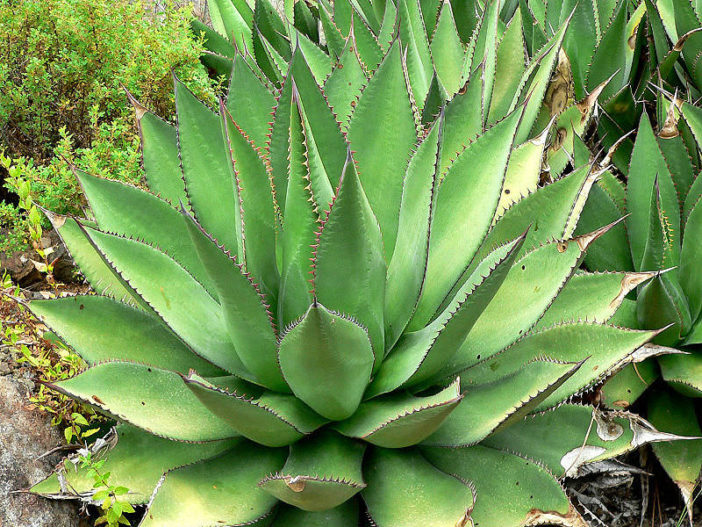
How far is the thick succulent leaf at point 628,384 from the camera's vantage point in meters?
1.71

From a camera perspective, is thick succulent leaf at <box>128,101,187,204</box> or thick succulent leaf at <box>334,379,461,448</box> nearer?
thick succulent leaf at <box>334,379,461,448</box>

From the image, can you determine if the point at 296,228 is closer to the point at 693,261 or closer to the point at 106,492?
the point at 106,492

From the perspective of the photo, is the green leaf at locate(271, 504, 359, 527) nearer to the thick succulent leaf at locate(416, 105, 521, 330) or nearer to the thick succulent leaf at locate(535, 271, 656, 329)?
the thick succulent leaf at locate(416, 105, 521, 330)

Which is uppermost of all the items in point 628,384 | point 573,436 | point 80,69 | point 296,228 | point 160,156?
point 80,69

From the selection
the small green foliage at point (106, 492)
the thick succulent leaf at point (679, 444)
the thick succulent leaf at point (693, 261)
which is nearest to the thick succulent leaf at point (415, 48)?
the thick succulent leaf at point (693, 261)

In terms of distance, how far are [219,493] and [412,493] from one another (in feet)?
1.15

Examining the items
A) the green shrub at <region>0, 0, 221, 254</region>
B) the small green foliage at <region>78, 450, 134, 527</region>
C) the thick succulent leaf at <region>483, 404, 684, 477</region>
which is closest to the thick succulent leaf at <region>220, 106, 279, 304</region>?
the small green foliage at <region>78, 450, 134, 527</region>

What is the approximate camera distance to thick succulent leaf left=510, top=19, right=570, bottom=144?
1.96 metres

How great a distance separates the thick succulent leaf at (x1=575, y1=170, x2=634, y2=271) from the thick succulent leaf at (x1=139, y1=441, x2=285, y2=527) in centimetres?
107

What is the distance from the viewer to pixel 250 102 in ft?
5.03

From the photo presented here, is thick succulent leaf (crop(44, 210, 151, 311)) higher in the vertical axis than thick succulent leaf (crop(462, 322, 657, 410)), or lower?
higher

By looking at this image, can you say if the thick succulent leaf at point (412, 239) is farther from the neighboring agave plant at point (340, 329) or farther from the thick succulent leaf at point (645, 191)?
the thick succulent leaf at point (645, 191)

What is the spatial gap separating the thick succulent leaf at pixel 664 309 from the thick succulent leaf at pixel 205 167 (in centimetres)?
98

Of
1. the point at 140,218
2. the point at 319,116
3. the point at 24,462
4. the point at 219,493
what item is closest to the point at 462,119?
the point at 319,116
